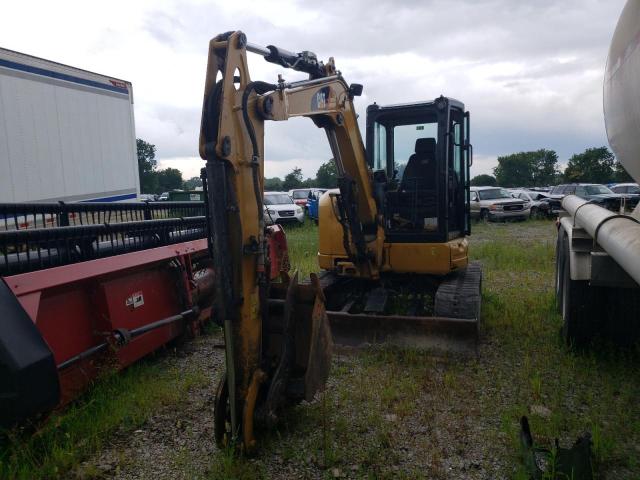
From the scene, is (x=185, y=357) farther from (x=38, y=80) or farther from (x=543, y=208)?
(x=543, y=208)

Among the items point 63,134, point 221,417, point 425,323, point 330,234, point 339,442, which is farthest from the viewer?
point 63,134

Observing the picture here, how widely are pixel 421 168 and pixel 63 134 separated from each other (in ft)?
18.3

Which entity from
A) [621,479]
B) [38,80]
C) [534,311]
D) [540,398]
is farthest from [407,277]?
[38,80]

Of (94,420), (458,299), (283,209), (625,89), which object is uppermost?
(625,89)

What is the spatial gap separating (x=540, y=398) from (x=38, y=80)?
25.3 feet

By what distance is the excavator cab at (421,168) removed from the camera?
5.80 meters

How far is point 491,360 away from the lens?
482 centimetres

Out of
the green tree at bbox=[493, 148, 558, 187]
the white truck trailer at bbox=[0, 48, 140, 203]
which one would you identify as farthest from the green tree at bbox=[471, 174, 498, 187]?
the white truck trailer at bbox=[0, 48, 140, 203]

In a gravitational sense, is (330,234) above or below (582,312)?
above

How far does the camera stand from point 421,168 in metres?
6.21

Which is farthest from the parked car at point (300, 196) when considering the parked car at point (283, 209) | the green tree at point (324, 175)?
the green tree at point (324, 175)

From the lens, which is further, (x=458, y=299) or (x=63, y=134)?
(x=63, y=134)

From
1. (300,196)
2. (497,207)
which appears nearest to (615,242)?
(497,207)

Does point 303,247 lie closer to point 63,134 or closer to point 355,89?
point 63,134
